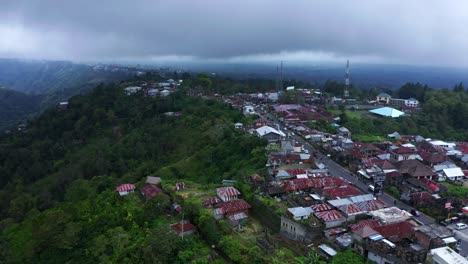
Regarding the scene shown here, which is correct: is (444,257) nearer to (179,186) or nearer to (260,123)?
(179,186)

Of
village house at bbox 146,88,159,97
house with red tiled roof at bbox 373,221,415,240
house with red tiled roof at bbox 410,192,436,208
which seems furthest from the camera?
village house at bbox 146,88,159,97

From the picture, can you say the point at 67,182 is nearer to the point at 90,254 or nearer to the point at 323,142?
the point at 90,254

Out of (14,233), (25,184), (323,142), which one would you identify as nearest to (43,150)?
(25,184)

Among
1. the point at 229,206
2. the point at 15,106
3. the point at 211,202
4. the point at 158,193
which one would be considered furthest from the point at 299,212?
the point at 15,106

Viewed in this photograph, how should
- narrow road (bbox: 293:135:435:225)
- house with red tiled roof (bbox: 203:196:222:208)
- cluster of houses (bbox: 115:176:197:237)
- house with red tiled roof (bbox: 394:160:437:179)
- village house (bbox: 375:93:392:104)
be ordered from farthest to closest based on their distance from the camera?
village house (bbox: 375:93:392:104)
house with red tiled roof (bbox: 394:160:437:179)
house with red tiled roof (bbox: 203:196:222:208)
narrow road (bbox: 293:135:435:225)
cluster of houses (bbox: 115:176:197:237)

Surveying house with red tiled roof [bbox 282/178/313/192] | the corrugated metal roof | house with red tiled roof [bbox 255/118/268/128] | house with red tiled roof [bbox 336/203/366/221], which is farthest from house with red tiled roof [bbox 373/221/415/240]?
house with red tiled roof [bbox 255/118/268/128]

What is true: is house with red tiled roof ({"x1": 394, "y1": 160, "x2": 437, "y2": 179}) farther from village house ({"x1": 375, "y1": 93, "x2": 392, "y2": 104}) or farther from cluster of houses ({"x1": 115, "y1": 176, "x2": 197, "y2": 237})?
village house ({"x1": 375, "y1": 93, "x2": 392, "y2": 104})

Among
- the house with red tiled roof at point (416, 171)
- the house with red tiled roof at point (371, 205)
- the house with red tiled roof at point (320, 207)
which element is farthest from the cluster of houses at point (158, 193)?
the house with red tiled roof at point (416, 171)
